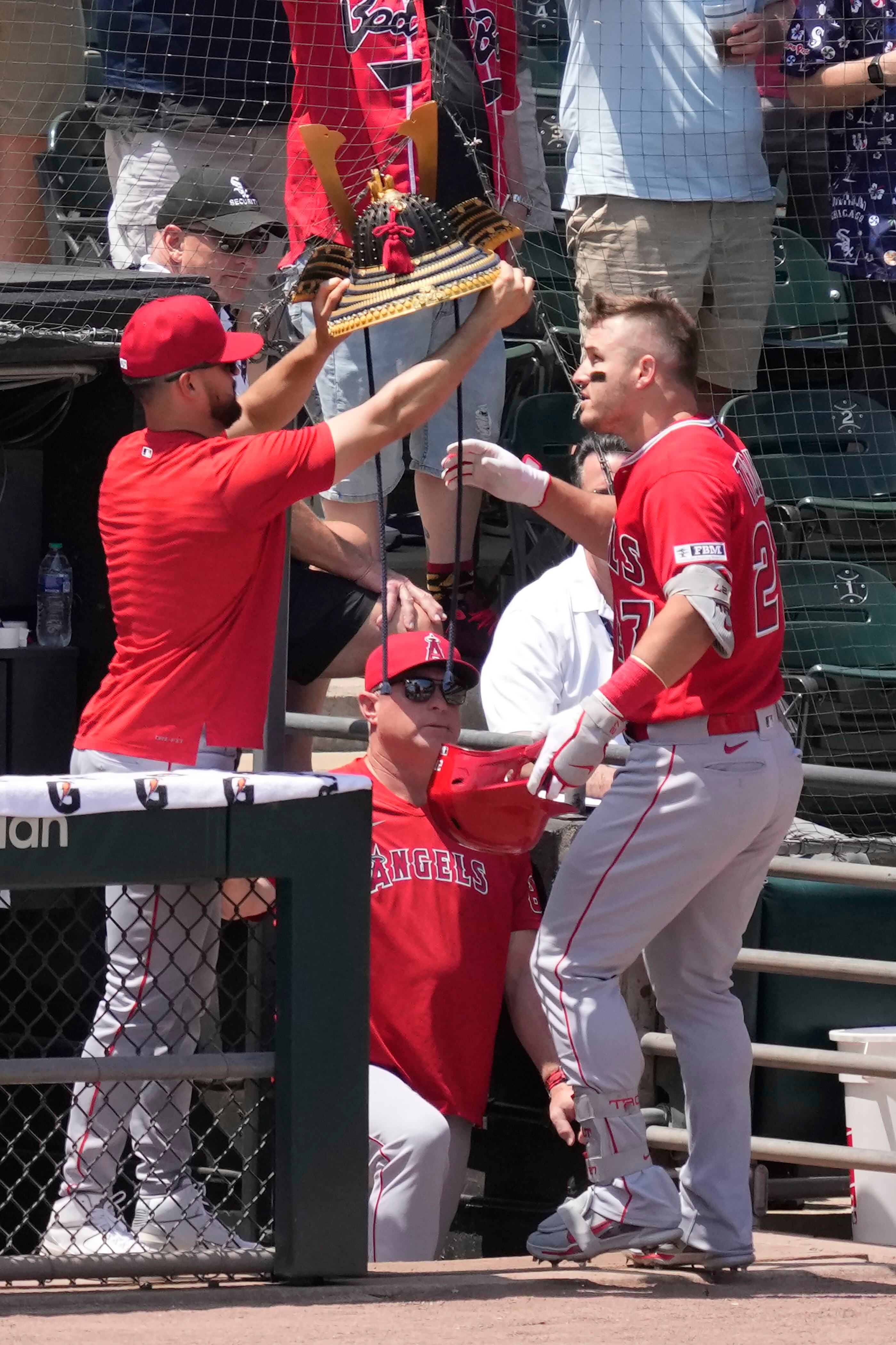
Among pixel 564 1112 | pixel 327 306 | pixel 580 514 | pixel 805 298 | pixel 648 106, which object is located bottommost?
pixel 564 1112

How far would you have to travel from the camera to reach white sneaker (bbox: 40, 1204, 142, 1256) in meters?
3.35

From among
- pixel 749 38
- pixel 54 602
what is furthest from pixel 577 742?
pixel 749 38

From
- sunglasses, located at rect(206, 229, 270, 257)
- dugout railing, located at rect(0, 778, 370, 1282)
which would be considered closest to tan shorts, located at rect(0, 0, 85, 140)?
sunglasses, located at rect(206, 229, 270, 257)

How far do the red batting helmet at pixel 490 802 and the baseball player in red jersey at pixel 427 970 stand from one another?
296mm

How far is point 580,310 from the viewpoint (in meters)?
5.89

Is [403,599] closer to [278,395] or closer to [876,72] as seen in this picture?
[278,395]

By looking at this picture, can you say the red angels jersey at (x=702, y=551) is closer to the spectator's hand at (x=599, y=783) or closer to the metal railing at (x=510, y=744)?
the metal railing at (x=510, y=744)

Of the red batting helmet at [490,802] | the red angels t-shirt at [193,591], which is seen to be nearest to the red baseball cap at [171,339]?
the red angels t-shirt at [193,591]

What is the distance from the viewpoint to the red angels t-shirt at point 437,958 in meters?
4.02

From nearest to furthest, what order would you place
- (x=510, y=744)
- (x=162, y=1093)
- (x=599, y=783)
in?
(x=162, y=1093) → (x=510, y=744) → (x=599, y=783)

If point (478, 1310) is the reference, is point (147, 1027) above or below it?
above

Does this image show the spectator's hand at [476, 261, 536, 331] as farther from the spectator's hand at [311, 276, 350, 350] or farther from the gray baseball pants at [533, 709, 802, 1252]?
the gray baseball pants at [533, 709, 802, 1252]

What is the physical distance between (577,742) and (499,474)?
32.1 inches

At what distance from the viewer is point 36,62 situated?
605 centimetres
